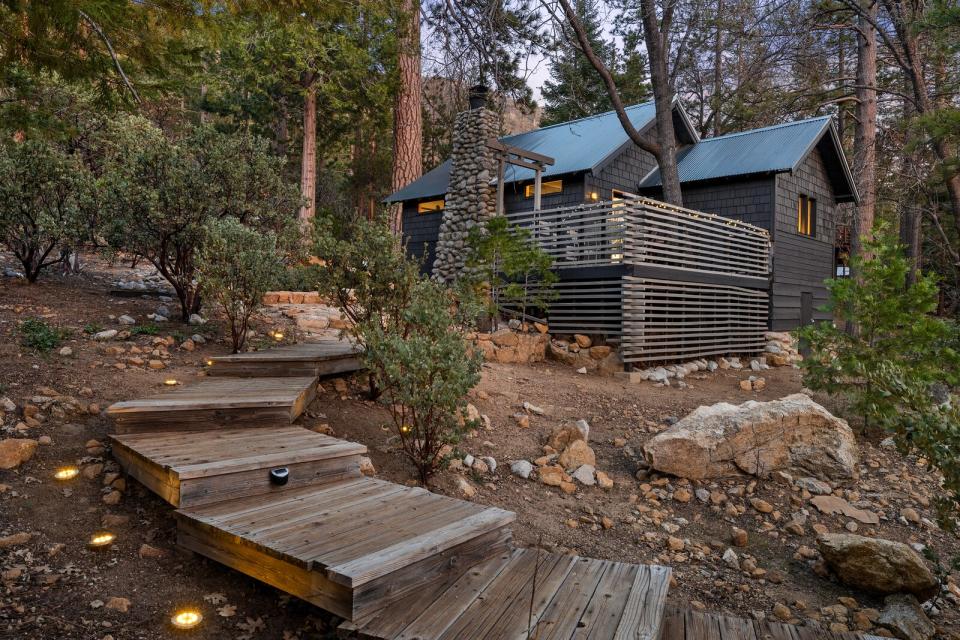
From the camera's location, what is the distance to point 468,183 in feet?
45.6

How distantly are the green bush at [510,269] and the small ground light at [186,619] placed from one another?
25.4ft

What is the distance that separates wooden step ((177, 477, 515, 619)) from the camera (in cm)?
225

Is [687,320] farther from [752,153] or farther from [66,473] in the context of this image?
[66,473]

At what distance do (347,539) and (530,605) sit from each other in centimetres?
99

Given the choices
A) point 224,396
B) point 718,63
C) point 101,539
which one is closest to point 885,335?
point 224,396

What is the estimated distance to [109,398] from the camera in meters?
4.42

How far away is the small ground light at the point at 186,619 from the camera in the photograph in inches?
97.5

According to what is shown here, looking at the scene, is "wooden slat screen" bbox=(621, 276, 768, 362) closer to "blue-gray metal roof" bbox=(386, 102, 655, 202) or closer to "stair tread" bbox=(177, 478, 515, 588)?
"blue-gray metal roof" bbox=(386, 102, 655, 202)

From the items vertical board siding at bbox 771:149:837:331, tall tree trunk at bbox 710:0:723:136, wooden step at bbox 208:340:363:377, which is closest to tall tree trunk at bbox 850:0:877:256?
vertical board siding at bbox 771:149:837:331

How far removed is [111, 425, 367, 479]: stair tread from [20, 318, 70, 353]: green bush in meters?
2.38

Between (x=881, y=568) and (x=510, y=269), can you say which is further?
(x=510, y=269)

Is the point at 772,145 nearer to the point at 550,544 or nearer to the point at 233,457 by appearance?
the point at 550,544

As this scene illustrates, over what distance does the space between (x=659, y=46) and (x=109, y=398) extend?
13.1m

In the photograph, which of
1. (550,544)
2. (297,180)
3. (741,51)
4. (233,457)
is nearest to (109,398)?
(233,457)
